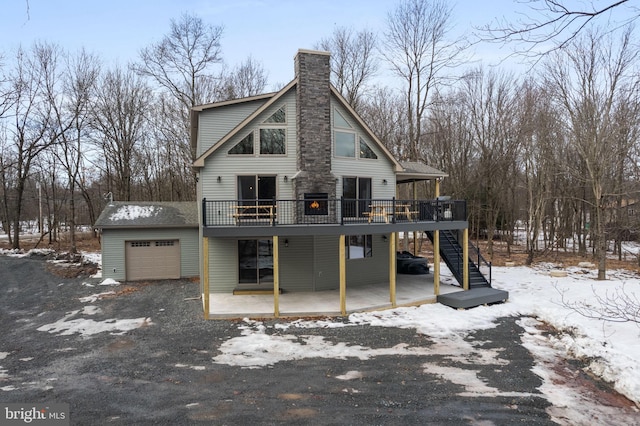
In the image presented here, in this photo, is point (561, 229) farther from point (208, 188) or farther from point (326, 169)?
point (208, 188)

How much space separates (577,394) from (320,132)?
30.3 ft

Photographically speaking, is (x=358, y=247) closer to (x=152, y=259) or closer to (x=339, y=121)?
(x=339, y=121)

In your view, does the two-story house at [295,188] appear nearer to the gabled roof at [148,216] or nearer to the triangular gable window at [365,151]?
the triangular gable window at [365,151]

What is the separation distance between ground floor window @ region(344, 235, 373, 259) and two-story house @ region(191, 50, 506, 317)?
0.04 meters

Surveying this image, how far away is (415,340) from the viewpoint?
322 inches

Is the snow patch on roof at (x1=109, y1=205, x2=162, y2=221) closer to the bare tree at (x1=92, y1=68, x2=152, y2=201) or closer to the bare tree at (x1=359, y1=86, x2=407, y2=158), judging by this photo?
the bare tree at (x1=92, y1=68, x2=152, y2=201)

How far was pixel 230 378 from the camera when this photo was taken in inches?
246

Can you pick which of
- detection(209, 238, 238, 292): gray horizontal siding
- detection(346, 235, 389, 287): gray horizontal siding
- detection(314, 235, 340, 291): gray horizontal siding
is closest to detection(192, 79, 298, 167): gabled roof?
detection(209, 238, 238, 292): gray horizontal siding

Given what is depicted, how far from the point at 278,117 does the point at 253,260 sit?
506 cm

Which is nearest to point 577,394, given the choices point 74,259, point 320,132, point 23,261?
point 320,132

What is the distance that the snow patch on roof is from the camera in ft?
51.8

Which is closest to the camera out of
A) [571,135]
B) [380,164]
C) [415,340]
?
[415,340]

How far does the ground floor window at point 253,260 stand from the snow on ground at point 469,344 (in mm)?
2993

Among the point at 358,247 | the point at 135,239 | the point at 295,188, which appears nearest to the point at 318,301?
the point at 358,247
